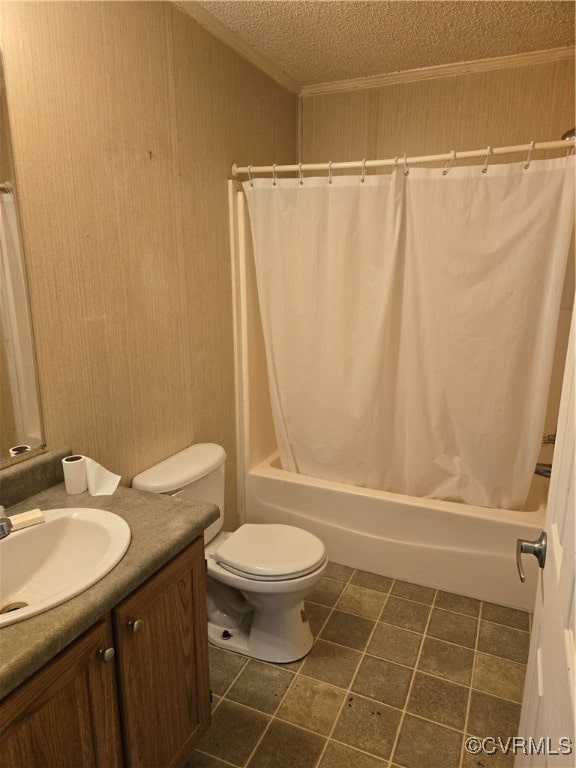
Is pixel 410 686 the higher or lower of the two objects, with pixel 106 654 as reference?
lower

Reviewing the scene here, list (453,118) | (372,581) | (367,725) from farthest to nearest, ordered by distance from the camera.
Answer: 1. (453,118)
2. (372,581)
3. (367,725)

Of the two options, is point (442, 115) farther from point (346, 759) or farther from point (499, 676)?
point (346, 759)

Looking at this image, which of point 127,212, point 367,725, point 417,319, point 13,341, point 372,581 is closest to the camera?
point 13,341

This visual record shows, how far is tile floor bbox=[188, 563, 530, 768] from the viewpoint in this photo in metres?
1.58

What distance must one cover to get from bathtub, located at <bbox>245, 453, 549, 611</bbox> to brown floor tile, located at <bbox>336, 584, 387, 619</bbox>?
0.51 ft

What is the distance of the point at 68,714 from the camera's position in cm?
99

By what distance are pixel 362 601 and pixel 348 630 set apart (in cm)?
20

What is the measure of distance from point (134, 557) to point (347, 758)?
1011mm

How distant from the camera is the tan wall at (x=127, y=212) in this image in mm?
1455

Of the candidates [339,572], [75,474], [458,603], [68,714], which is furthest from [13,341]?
[458,603]

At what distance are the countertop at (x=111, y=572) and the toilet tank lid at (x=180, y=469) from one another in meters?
0.33

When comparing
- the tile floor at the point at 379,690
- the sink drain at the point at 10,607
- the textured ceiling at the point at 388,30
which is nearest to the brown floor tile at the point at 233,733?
the tile floor at the point at 379,690

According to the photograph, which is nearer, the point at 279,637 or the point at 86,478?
the point at 86,478

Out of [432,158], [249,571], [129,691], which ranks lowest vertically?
[249,571]
